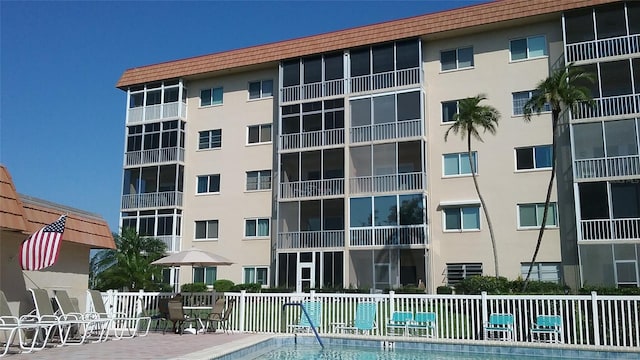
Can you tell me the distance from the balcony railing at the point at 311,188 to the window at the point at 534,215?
8292mm

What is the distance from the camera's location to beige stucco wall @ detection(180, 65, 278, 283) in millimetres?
31531

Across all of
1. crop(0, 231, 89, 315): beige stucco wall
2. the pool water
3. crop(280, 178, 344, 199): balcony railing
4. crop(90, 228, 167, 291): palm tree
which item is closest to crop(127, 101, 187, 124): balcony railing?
crop(90, 228, 167, 291): palm tree

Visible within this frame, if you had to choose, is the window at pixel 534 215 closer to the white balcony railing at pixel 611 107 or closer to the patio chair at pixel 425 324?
the white balcony railing at pixel 611 107

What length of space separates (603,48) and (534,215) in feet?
24.9

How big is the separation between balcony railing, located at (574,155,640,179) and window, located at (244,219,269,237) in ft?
49.8

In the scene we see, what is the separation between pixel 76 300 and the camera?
14.2 metres

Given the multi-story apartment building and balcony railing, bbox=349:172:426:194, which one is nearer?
the multi-story apartment building

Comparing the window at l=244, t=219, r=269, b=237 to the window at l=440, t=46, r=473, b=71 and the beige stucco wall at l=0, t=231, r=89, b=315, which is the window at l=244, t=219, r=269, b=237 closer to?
the window at l=440, t=46, r=473, b=71

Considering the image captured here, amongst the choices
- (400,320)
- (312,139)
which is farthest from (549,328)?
(312,139)

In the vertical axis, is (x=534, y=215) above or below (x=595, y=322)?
above

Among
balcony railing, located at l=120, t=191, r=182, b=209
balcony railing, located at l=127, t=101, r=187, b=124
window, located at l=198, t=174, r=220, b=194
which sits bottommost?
balcony railing, located at l=120, t=191, r=182, b=209

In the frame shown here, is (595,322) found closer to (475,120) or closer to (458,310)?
(458,310)

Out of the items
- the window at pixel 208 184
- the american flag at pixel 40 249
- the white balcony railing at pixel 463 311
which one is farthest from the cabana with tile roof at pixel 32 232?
the window at pixel 208 184

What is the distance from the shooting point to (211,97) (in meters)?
34.3
